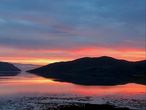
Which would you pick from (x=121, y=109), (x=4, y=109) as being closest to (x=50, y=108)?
(x=4, y=109)

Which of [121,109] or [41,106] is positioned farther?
[41,106]

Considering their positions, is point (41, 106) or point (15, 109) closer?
point (15, 109)

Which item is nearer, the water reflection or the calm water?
the calm water

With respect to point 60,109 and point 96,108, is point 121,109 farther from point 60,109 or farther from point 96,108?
point 60,109

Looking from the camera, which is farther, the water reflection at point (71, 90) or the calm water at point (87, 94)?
the water reflection at point (71, 90)

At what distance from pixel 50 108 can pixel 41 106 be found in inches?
129

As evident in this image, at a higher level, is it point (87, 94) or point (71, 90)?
point (71, 90)

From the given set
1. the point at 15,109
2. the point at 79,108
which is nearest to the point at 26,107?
the point at 15,109

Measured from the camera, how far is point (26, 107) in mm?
51031

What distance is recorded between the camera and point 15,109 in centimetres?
4844

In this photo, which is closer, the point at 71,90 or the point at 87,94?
the point at 87,94

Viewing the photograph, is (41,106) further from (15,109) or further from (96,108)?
(96,108)

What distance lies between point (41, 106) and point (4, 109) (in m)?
6.88

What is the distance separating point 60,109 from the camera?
4822cm
